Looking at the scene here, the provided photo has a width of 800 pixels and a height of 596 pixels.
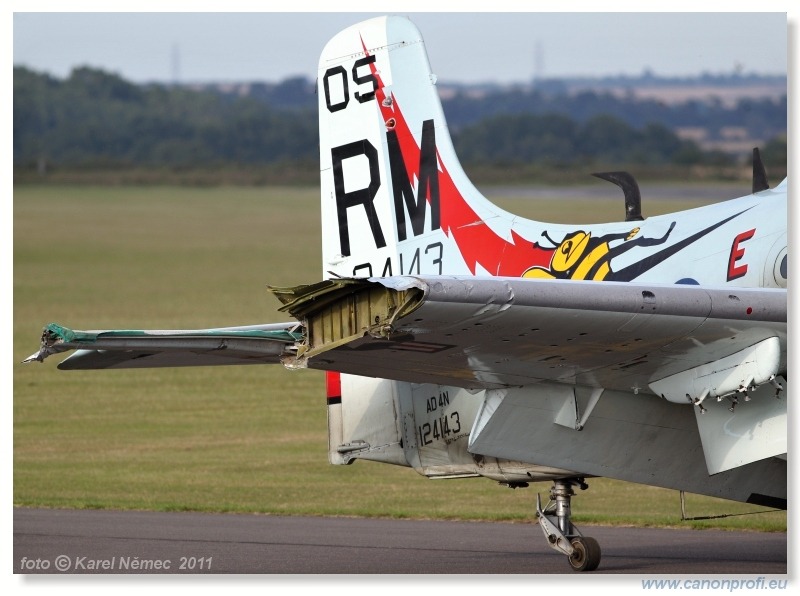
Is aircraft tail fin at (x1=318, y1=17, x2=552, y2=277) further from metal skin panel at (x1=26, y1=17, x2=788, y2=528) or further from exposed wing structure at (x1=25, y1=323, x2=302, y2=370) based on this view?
exposed wing structure at (x1=25, y1=323, x2=302, y2=370)

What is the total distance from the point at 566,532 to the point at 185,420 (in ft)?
32.9

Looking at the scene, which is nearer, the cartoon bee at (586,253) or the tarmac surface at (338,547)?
the cartoon bee at (586,253)

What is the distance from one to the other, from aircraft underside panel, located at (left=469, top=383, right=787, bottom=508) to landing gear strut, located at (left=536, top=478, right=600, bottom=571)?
0.73 metres

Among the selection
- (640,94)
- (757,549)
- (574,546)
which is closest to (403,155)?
(574,546)

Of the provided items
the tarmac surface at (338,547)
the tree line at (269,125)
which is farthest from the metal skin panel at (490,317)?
the tree line at (269,125)

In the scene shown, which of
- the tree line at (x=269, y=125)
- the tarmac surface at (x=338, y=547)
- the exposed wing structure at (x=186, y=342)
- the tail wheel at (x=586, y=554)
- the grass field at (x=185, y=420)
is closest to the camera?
the exposed wing structure at (x=186, y=342)

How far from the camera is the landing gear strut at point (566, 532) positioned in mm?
9125

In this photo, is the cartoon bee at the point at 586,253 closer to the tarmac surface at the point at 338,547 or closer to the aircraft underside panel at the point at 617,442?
the aircraft underside panel at the point at 617,442

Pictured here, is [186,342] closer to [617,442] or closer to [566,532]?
[617,442]

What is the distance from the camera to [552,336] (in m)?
6.96

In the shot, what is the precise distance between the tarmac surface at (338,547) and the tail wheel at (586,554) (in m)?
0.24

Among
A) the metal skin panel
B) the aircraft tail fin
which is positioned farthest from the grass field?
the metal skin panel

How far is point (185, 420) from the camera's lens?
18406 mm

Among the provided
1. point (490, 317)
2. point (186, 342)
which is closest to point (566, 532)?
point (490, 317)
